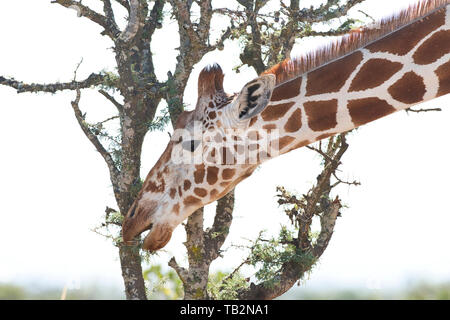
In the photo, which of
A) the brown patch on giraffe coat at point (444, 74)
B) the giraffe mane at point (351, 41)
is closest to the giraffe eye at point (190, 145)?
the giraffe mane at point (351, 41)

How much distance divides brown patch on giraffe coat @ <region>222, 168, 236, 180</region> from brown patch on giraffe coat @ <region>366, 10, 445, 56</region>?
165cm

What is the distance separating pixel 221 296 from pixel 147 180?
149 cm

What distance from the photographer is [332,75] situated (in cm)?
554

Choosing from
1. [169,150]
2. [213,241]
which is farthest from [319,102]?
[213,241]

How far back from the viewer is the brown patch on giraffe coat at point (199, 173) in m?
5.93

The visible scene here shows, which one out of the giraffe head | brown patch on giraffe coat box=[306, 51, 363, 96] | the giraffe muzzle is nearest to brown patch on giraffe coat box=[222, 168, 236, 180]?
the giraffe head

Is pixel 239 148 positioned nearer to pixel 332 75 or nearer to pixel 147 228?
pixel 332 75

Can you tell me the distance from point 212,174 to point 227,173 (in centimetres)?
14

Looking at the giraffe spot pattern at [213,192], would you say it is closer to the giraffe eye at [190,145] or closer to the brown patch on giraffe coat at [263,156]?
the giraffe eye at [190,145]

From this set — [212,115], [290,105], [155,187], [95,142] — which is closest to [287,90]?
[290,105]

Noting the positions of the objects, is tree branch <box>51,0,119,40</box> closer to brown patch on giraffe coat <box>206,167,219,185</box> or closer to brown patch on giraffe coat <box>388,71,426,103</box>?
brown patch on giraffe coat <box>206,167,219,185</box>

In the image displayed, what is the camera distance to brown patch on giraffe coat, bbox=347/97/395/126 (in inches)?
213

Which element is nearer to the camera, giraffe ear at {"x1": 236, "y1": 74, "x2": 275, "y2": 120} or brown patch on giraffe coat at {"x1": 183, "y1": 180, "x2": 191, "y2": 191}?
giraffe ear at {"x1": 236, "y1": 74, "x2": 275, "y2": 120}

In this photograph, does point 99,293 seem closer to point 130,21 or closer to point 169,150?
point 169,150
